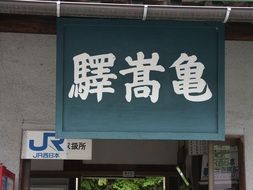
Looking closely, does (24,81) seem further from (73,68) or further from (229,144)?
(229,144)

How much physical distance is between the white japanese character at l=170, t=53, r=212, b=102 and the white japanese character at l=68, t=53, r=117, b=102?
2.68 ft

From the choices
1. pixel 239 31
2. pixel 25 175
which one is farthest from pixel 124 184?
pixel 239 31

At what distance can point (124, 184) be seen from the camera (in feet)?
44.9

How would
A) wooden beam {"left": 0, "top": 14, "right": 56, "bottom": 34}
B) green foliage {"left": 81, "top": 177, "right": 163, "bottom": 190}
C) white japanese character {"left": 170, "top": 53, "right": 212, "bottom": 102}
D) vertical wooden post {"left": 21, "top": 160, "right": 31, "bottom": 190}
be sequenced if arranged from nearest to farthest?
white japanese character {"left": 170, "top": 53, "right": 212, "bottom": 102}
wooden beam {"left": 0, "top": 14, "right": 56, "bottom": 34}
vertical wooden post {"left": 21, "top": 160, "right": 31, "bottom": 190}
green foliage {"left": 81, "top": 177, "right": 163, "bottom": 190}

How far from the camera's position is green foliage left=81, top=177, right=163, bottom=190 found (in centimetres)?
1269

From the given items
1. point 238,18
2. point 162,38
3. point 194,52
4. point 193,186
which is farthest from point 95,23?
point 193,186

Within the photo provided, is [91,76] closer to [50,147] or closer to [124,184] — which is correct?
[50,147]

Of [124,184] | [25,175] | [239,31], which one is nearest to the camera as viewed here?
[25,175]

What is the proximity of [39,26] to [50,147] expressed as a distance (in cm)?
165

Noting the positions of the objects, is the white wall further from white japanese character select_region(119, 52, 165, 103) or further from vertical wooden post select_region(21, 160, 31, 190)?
white japanese character select_region(119, 52, 165, 103)

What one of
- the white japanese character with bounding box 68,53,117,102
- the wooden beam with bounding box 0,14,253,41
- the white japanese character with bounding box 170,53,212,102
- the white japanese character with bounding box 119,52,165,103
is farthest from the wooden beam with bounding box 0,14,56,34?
the white japanese character with bounding box 170,53,212,102

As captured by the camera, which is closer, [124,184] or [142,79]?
[142,79]

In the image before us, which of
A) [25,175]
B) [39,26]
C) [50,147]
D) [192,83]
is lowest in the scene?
A: [25,175]

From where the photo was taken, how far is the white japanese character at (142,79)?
6.22 metres
